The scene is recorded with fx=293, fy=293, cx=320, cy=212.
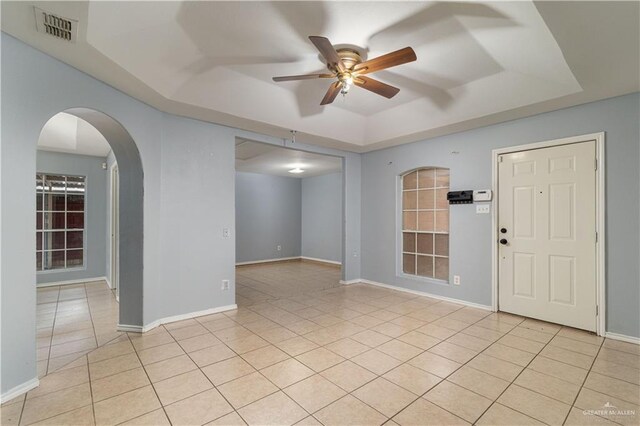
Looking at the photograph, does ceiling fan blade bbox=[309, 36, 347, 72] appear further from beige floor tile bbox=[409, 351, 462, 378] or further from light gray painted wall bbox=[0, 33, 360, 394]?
beige floor tile bbox=[409, 351, 462, 378]

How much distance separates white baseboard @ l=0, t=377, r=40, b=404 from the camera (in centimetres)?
205

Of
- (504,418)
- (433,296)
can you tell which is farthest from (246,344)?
(433,296)

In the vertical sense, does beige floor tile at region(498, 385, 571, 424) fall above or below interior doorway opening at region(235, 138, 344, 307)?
below

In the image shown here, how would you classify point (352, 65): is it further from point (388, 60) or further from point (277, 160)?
point (277, 160)

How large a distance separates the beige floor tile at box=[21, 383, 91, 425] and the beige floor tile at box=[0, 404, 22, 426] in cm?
3

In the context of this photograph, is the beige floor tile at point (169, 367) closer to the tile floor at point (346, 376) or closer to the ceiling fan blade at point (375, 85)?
the tile floor at point (346, 376)

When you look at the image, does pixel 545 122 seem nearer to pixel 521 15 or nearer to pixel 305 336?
pixel 521 15

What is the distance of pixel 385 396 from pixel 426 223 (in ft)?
11.2

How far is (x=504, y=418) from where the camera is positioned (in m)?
1.92

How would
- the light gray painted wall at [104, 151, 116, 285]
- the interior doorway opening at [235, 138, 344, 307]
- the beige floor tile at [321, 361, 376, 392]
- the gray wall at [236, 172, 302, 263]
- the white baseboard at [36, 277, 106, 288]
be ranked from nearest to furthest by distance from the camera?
1. the beige floor tile at [321, 361, 376, 392]
2. the white baseboard at [36, 277, 106, 288]
3. the light gray painted wall at [104, 151, 116, 285]
4. the interior doorway opening at [235, 138, 344, 307]
5. the gray wall at [236, 172, 302, 263]

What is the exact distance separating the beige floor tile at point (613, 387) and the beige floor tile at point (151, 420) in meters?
3.12

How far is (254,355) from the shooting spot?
9.20 feet

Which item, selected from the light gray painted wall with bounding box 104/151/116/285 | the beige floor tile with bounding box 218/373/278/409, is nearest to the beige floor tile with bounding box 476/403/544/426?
the beige floor tile with bounding box 218/373/278/409

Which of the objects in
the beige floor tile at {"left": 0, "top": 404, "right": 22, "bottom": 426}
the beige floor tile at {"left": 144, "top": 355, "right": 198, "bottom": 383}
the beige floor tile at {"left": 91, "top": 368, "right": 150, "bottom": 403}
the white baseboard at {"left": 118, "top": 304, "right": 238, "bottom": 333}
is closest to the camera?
the beige floor tile at {"left": 0, "top": 404, "right": 22, "bottom": 426}
